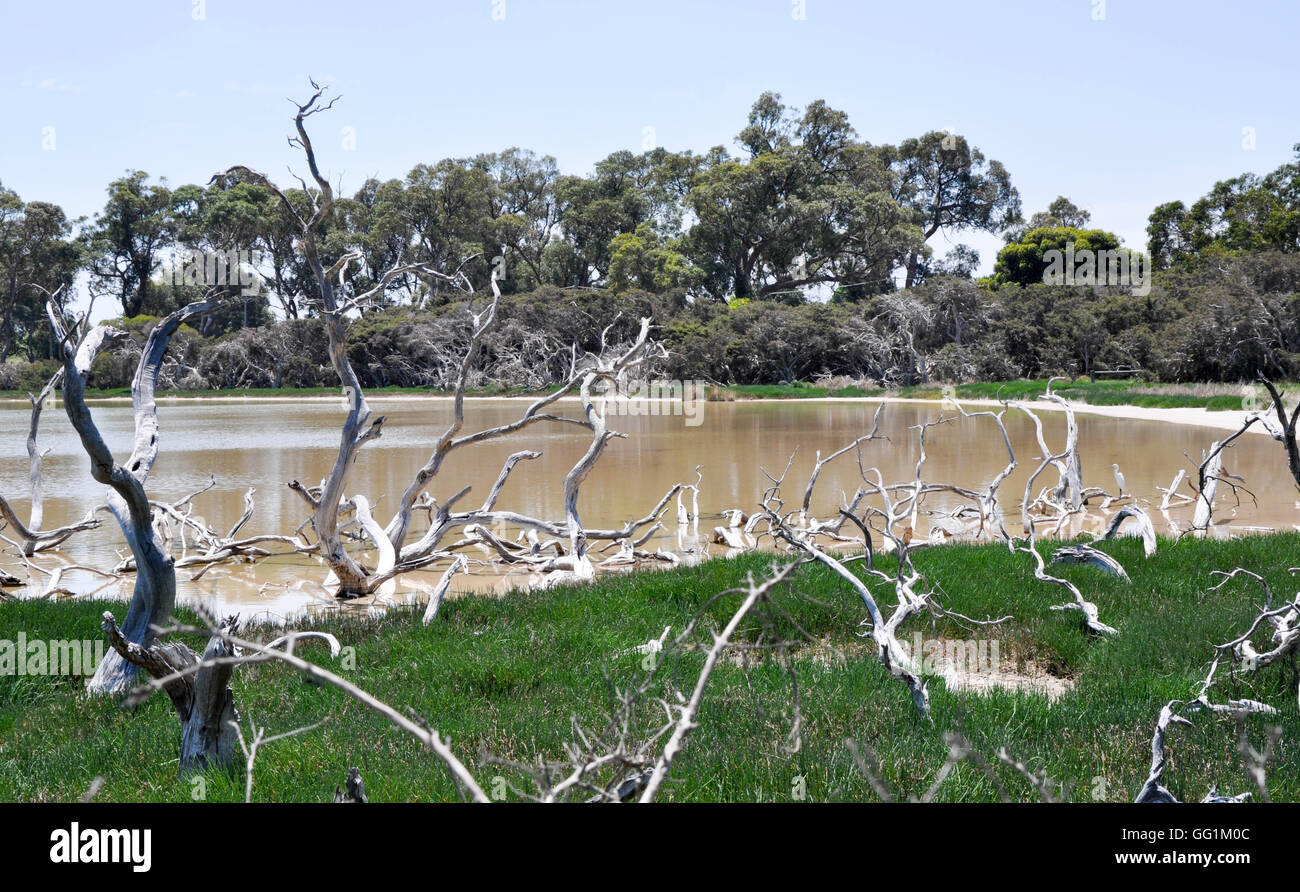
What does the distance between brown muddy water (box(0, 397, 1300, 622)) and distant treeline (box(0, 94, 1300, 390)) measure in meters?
10.4

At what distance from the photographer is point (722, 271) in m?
67.3

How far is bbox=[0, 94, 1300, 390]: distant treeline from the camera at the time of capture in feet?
149

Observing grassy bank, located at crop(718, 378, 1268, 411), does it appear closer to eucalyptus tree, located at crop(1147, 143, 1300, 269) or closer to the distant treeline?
the distant treeline

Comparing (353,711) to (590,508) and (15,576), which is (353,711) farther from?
(590,508)

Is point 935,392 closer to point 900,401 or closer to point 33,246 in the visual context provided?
point 900,401

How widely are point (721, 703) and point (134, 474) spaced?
3.56 metres

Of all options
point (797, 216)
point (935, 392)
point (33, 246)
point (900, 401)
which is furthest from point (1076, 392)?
point (33, 246)

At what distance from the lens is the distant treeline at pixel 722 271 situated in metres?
45.4

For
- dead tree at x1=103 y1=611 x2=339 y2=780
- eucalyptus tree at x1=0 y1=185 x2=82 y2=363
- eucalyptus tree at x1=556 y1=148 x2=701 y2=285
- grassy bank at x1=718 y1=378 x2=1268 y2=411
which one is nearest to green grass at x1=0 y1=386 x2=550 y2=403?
eucalyptus tree at x1=0 y1=185 x2=82 y2=363

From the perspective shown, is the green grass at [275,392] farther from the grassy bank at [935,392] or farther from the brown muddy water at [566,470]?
the brown muddy water at [566,470]

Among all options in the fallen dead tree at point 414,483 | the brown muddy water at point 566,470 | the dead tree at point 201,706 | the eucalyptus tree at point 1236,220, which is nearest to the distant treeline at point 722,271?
the eucalyptus tree at point 1236,220

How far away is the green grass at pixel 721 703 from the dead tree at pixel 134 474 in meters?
0.36
